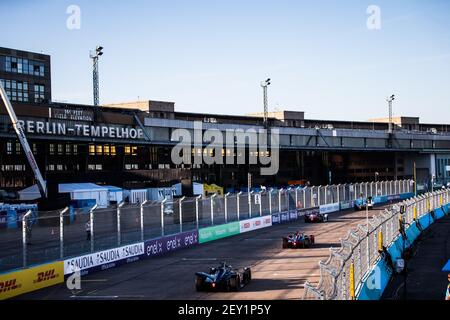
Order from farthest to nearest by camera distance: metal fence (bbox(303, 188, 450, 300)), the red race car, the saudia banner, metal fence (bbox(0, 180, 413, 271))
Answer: the red race car → the saudia banner → metal fence (bbox(0, 180, 413, 271)) → metal fence (bbox(303, 188, 450, 300))

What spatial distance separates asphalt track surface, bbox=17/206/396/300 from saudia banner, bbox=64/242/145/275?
43 cm

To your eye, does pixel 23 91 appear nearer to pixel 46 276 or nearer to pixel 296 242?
pixel 296 242

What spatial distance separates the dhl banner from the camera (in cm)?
2162

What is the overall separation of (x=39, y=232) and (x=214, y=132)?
164 feet

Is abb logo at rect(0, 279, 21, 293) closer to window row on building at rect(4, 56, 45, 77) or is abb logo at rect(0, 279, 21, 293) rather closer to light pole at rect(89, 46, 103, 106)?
light pole at rect(89, 46, 103, 106)

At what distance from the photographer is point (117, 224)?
30562 mm

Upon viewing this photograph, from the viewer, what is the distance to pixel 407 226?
3688 cm

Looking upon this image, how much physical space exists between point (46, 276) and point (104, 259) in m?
4.83

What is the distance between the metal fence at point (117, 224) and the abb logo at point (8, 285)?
769 millimetres

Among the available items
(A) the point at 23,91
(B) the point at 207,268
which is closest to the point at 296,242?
(B) the point at 207,268

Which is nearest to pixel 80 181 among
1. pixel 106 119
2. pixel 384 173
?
pixel 106 119

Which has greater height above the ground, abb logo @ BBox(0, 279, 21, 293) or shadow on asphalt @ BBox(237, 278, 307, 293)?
abb logo @ BBox(0, 279, 21, 293)

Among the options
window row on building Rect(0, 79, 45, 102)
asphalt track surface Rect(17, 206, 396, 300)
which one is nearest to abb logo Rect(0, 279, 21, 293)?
asphalt track surface Rect(17, 206, 396, 300)
